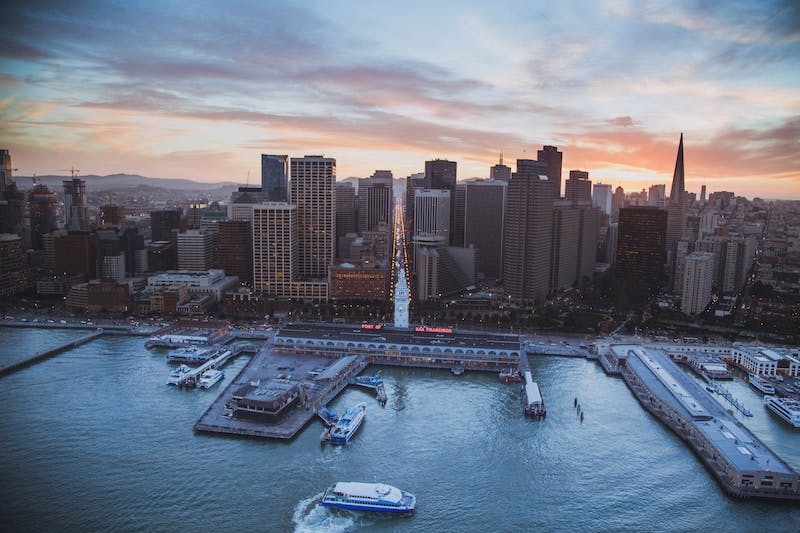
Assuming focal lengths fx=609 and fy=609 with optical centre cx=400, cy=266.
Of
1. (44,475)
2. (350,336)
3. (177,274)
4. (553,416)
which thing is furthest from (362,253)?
(44,475)

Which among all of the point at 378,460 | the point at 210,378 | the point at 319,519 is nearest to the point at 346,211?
the point at 210,378

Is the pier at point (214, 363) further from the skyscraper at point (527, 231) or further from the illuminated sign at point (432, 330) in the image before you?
the skyscraper at point (527, 231)

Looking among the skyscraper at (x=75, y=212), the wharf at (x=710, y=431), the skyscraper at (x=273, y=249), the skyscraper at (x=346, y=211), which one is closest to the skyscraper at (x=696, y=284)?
the wharf at (x=710, y=431)

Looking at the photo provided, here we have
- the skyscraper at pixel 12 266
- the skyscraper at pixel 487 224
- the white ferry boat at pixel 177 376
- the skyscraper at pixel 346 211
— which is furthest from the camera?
the skyscraper at pixel 346 211

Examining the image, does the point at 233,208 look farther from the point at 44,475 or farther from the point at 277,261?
the point at 44,475

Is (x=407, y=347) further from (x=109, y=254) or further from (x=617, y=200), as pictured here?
(x=617, y=200)

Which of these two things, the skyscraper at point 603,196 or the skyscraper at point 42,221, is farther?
the skyscraper at point 603,196

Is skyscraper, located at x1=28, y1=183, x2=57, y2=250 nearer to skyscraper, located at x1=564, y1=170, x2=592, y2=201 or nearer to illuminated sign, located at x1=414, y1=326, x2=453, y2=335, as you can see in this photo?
illuminated sign, located at x1=414, y1=326, x2=453, y2=335
